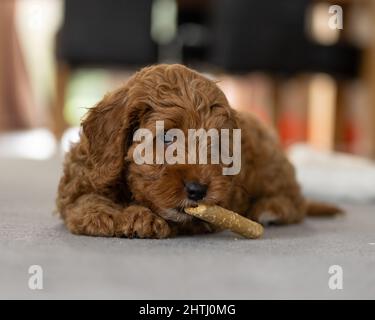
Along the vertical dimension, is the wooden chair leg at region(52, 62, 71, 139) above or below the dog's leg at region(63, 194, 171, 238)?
above

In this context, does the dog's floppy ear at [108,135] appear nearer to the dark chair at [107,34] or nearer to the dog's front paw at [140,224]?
the dog's front paw at [140,224]

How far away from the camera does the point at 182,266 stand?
2.03m

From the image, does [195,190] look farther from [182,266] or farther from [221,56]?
[221,56]

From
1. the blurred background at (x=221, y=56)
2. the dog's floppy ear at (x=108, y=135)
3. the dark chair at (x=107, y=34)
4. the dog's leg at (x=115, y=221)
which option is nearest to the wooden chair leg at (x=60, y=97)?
the blurred background at (x=221, y=56)

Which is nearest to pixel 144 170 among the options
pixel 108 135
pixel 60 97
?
pixel 108 135

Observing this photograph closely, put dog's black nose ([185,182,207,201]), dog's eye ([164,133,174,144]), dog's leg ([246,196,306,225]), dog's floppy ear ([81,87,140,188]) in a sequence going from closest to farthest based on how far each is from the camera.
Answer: dog's black nose ([185,182,207,201])
dog's eye ([164,133,174,144])
dog's floppy ear ([81,87,140,188])
dog's leg ([246,196,306,225])

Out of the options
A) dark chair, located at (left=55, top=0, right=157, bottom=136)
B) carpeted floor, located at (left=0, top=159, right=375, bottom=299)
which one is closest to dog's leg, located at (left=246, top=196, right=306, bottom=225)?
carpeted floor, located at (left=0, top=159, right=375, bottom=299)

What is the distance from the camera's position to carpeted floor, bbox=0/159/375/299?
1.96m

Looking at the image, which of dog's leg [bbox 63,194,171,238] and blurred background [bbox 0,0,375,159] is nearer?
dog's leg [bbox 63,194,171,238]

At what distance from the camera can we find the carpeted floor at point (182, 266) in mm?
1959

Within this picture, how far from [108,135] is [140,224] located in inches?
14.0

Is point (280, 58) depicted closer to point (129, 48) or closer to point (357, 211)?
point (129, 48)

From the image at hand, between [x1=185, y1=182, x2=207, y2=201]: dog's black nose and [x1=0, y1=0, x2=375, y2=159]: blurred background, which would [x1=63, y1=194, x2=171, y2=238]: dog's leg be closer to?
[x1=185, y1=182, x2=207, y2=201]: dog's black nose

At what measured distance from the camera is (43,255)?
212 centimetres
